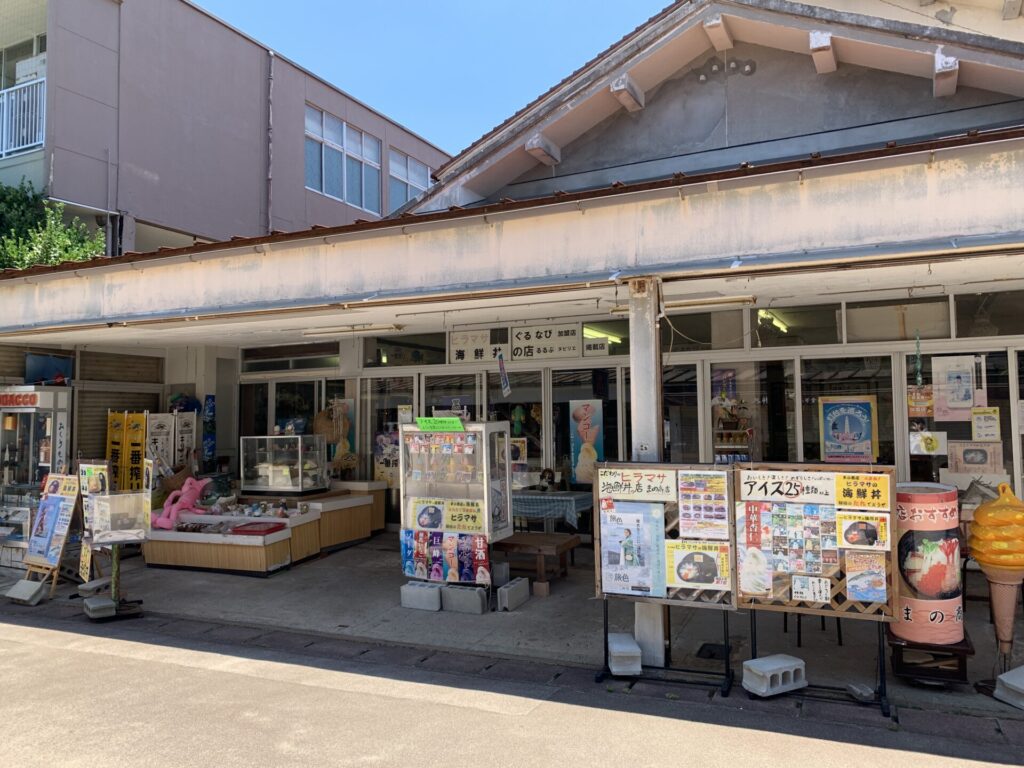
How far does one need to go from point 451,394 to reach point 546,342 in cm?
181

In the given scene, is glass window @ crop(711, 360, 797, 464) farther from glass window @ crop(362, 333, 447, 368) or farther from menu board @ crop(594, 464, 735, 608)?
glass window @ crop(362, 333, 447, 368)

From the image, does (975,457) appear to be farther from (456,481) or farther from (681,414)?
(456,481)

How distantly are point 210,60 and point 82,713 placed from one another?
46.2 feet

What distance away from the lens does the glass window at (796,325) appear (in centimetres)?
888

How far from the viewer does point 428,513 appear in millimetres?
7684

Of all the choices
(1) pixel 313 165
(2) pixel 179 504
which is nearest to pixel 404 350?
(2) pixel 179 504

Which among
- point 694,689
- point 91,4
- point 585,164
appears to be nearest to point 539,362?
point 585,164

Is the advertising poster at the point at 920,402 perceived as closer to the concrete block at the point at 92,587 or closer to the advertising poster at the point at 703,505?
the advertising poster at the point at 703,505

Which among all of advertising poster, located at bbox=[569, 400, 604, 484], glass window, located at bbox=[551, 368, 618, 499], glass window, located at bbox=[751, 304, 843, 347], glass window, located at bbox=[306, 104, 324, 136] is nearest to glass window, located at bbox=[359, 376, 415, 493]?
glass window, located at bbox=[551, 368, 618, 499]

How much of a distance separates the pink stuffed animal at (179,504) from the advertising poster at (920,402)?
9123mm

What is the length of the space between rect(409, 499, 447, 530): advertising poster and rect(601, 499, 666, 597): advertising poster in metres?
2.49

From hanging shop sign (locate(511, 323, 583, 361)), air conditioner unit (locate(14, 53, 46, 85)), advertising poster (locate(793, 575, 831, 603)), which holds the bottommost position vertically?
advertising poster (locate(793, 575, 831, 603))

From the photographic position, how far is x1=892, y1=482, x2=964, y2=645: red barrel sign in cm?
507

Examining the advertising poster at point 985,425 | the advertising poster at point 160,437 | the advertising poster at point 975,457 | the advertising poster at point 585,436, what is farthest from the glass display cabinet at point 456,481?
the advertising poster at point 160,437
